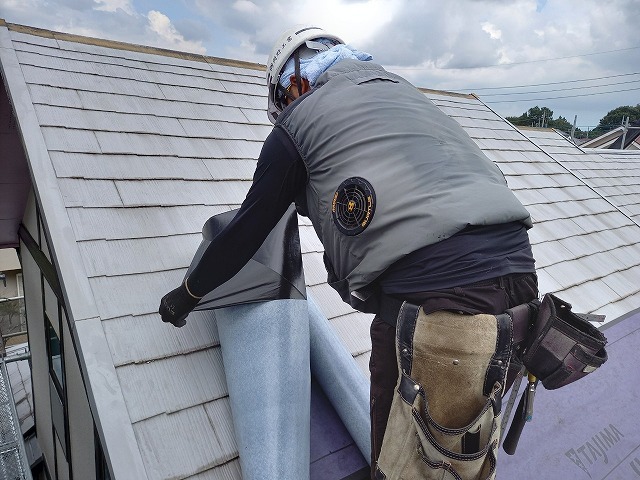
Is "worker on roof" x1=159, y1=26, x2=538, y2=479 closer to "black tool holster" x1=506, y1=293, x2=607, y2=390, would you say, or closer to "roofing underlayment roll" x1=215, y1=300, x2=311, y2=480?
"black tool holster" x1=506, y1=293, x2=607, y2=390

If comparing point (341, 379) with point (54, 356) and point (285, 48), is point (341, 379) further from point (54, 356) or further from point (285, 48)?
point (54, 356)

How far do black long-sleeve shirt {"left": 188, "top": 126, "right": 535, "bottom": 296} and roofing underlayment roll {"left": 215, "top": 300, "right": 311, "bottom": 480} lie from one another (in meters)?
0.34

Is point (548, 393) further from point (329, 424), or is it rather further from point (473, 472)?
point (473, 472)

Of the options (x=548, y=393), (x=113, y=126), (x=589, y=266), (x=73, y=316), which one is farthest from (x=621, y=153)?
(x=73, y=316)

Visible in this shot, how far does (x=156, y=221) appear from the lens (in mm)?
2545

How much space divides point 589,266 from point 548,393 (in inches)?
63.3

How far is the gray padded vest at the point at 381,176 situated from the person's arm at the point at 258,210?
53 millimetres

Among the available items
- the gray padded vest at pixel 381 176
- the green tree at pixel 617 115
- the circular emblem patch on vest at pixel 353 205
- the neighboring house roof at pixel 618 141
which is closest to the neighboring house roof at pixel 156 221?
the gray padded vest at pixel 381 176

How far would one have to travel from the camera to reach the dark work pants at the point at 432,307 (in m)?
1.35

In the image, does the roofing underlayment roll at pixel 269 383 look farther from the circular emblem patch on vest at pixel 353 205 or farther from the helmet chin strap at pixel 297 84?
the helmet chin strap at pixel 297 84

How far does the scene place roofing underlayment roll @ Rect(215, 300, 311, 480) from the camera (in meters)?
1.74

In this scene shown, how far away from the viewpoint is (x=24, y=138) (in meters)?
2.62

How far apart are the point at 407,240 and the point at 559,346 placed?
0.64 meters

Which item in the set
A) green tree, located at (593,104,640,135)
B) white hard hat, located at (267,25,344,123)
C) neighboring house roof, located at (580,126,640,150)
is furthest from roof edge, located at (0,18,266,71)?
green tree, located at (593,104,640,135)
